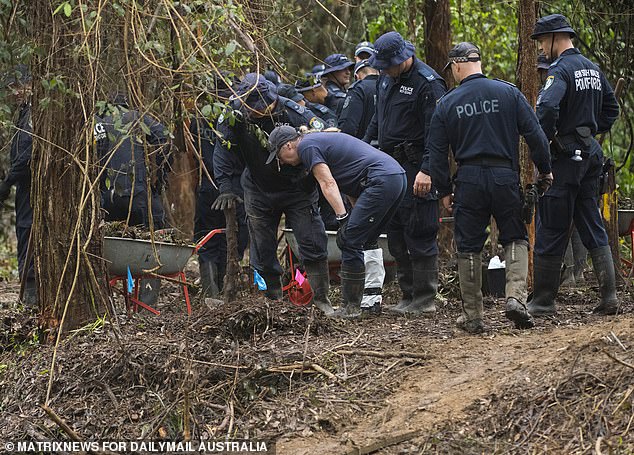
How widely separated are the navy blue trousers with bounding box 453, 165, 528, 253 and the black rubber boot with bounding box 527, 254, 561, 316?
521 mm

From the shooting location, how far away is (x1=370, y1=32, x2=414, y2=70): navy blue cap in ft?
24.2

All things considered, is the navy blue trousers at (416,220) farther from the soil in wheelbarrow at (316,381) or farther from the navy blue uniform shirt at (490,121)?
the navy blue uniform shirt at (490,121)

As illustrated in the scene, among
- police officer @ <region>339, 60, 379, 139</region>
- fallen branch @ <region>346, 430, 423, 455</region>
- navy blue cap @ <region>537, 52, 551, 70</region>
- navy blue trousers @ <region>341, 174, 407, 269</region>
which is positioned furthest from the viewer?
police officer @ <region>339, 60, 379, 139</region>

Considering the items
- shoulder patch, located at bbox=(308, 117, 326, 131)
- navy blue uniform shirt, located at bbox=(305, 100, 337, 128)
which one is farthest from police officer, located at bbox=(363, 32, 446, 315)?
navy blue uniform shirt, located at bbox=(305, 100, 337, 128)

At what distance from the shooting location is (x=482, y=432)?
196 inches

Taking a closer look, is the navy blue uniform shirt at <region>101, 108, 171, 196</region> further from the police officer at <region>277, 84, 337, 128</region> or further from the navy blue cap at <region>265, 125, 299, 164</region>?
the police officer at <region>277, 84, 337, 128</region>

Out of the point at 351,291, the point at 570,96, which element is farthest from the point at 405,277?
the point at 570,96

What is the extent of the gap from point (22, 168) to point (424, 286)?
11.5 feet

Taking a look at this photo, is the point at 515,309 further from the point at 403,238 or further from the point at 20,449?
the point at 20,449

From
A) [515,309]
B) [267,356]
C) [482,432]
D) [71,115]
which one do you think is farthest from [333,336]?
[71,115]

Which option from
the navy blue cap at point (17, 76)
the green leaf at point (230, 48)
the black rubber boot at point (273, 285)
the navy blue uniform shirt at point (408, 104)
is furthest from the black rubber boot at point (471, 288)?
the navy blue cap at point (17, 76)

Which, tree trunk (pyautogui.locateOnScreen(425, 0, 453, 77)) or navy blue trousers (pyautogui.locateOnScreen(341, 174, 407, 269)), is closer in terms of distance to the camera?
navy blue trousers (pyautogui.locateOnScreen(341, 174, 407, 269))

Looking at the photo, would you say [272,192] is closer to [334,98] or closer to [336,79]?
[334,98]

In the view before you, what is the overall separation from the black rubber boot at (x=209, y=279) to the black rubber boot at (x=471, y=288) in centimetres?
304
